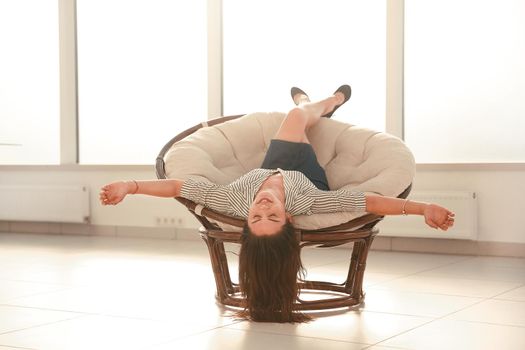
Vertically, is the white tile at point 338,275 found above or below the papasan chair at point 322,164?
below

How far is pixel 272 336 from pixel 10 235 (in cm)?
469

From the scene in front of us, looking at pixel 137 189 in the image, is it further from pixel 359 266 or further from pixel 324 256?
pixel 324 256

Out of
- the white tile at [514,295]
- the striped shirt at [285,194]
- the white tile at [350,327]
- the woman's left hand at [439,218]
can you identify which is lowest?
the white tile at [514,295]

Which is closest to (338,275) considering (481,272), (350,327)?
(481,272)

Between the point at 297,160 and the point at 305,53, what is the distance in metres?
2.53

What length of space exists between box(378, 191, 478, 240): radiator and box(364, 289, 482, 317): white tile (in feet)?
5.21

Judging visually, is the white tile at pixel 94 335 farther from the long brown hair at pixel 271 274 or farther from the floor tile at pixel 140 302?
the long brown hair at pixel 271 274

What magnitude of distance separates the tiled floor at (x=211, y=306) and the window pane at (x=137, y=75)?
1.47 m

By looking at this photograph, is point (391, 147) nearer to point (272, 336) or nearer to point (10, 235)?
point (272, 336)

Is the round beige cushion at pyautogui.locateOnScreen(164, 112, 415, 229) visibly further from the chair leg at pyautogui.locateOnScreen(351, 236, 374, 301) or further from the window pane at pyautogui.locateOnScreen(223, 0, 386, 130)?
the window pane at pyautogui.locateOnScreen(223, 0, 386, 130)

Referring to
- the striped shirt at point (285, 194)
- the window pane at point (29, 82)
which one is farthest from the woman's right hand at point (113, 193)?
the window pane at point (29, 82)

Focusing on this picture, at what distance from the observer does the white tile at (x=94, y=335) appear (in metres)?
2.74

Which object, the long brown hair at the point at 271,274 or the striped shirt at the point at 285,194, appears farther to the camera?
the striped shirt at the point at 285,194

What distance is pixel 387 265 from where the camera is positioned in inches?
193
